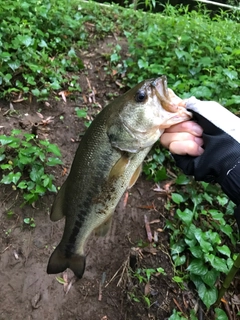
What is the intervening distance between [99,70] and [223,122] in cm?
367

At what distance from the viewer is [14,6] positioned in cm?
505

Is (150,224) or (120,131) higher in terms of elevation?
(120,131)

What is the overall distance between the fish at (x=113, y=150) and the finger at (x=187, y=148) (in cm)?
12

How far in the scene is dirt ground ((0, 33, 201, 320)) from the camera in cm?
321

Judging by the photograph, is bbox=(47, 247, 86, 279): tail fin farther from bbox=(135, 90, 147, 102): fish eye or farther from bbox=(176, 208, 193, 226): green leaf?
bbox=(176, 208, 193, 226): green leaf

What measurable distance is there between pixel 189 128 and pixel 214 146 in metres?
0.18

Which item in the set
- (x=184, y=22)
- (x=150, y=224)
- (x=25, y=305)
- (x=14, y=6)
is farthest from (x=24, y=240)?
(x=184, y=22)

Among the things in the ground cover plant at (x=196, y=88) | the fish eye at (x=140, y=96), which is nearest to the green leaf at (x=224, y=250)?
the ground cover plant at (x=196, y=88)

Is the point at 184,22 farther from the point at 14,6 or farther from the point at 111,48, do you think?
the point at 14,6

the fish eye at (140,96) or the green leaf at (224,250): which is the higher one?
the fish eye at (140,96)

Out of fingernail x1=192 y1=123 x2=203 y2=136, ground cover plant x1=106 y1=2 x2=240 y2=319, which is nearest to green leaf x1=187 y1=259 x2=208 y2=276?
ground cover plant x1=106 y1=2 x2=240 y2=319

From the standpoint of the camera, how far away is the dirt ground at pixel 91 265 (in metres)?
3.21

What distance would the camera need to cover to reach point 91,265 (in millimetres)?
3486

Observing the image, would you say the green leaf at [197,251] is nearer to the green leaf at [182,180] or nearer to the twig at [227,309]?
the twig at [227,309]
